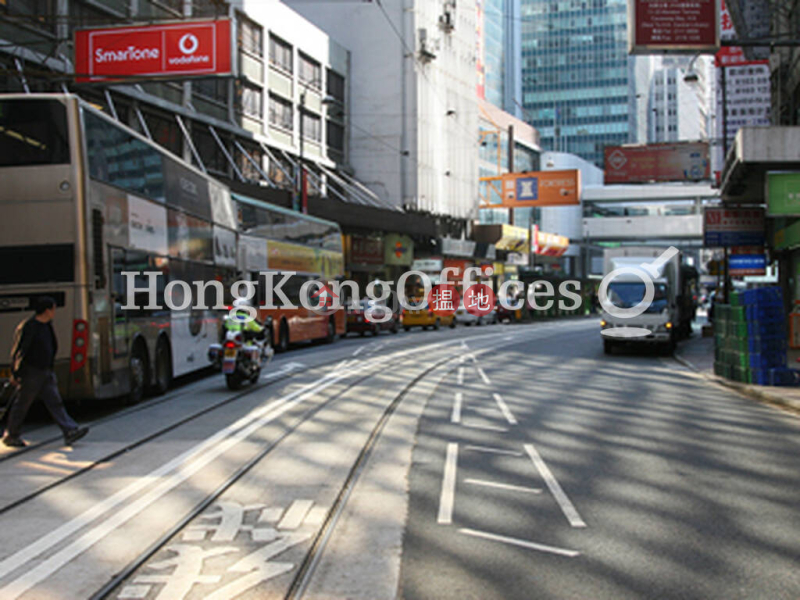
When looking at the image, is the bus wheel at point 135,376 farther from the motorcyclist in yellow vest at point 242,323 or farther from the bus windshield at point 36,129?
the bus windshield at point 36,129

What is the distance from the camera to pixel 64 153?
11.3 meters

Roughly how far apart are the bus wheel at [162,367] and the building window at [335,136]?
128 ft

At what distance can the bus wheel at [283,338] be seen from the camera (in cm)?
2620

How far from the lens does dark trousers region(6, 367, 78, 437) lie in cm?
932

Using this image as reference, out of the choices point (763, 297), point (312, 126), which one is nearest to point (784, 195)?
point (763, 297)

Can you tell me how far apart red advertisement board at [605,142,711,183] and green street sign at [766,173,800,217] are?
31300 mm

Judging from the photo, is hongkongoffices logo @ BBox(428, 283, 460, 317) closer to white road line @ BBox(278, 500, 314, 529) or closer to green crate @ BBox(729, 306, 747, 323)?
green crate @ BBox(729, 306, 747, 323)

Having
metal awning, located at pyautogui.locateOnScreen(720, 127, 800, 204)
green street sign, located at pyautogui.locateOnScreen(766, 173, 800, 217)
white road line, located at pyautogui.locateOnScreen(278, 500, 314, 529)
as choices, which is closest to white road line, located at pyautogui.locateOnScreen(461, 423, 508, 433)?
white road line, located at pyautogui.locateOnScreen(278, 500, 314, 529)

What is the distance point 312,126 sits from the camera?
2003 inches

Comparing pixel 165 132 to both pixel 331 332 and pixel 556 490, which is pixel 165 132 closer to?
pixel 331 332

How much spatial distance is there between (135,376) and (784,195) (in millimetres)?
12810

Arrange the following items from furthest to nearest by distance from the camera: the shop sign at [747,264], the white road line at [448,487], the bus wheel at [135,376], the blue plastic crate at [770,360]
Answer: the shop sign at [747,264], the blue plastic crate at [770,360], the bus wheel at [135,376], the white road line at [448,487]

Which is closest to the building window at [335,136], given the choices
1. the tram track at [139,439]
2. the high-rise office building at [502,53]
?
the tram track at [139,439]

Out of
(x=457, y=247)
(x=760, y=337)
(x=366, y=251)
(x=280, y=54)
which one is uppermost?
(x=280, y=54)
